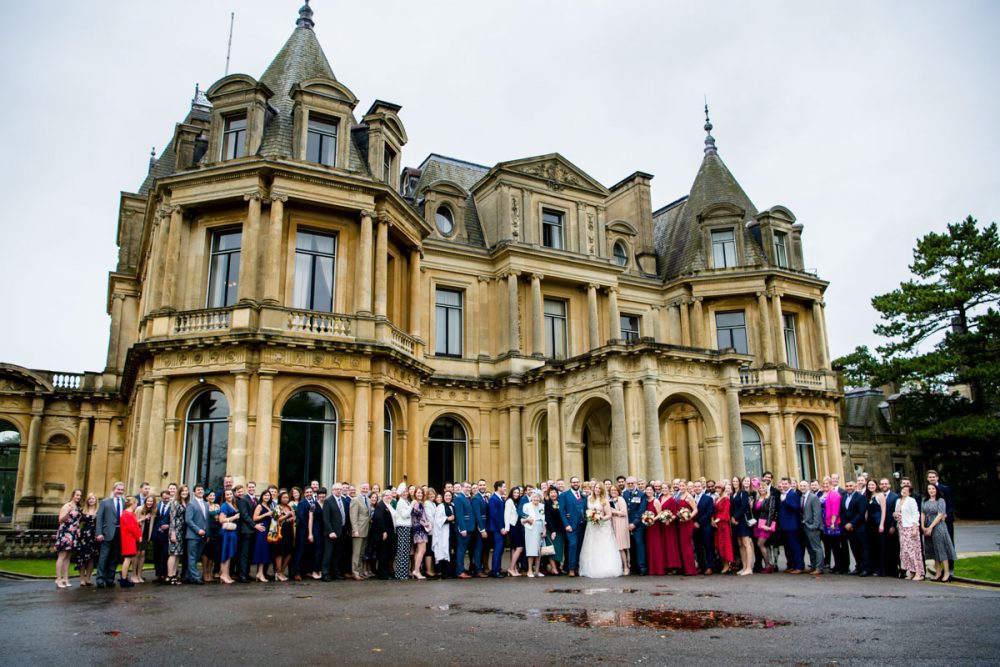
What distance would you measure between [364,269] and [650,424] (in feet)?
33.0

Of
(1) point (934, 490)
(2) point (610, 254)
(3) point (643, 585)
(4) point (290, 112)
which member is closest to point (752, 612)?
(3) point (643, 585)

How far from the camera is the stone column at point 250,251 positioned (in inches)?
814

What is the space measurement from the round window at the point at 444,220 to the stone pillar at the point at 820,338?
57.5 ft

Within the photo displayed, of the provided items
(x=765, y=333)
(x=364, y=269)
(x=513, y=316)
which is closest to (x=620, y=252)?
(x=765, y=333)

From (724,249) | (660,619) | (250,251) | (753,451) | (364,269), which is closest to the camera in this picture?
(660,619)

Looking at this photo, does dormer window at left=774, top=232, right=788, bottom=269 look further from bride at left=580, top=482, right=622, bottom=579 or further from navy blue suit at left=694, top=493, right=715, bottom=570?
bride at left=580, top=482, right=622, bottom=579

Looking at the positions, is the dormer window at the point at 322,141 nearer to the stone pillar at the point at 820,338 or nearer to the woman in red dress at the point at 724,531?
the woman in red dress at the point at 724,531

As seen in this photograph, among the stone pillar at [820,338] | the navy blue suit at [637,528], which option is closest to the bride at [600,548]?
the navy blue suit at [637,528]

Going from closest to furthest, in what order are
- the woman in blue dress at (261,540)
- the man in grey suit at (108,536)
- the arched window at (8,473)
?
1. the man in grey suit at (108,536)
2. the woman in blue dress at (261,540)
3. the arched window at (8,473)

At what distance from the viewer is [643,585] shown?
42.8 ft

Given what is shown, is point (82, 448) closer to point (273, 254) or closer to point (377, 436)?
point (273, 254)

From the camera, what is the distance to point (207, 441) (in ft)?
67.6

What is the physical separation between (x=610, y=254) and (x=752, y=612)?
76.1 feet

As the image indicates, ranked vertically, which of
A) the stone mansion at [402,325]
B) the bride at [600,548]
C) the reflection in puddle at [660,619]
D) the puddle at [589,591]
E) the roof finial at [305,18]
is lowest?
the puddle at [589,591]
